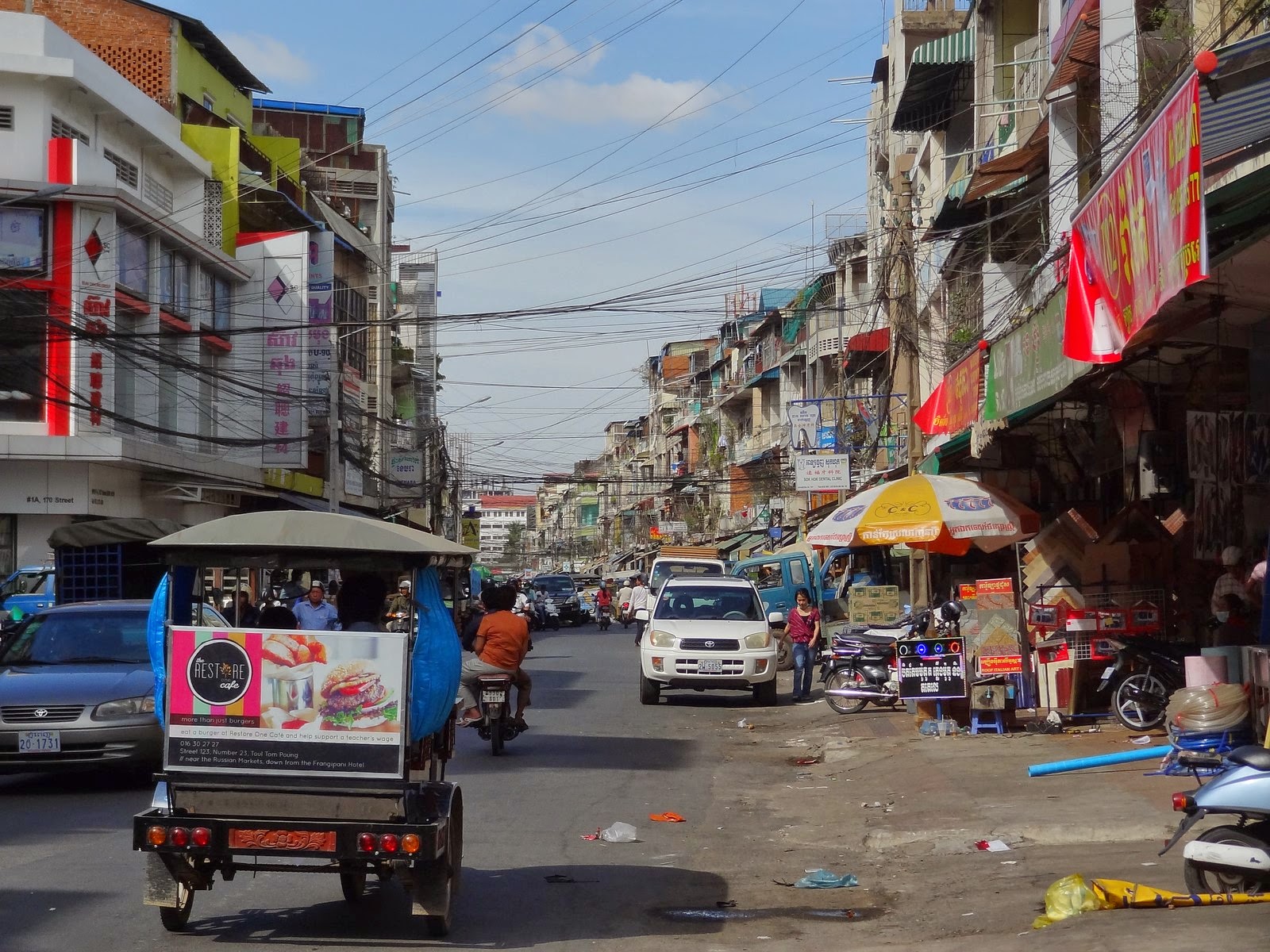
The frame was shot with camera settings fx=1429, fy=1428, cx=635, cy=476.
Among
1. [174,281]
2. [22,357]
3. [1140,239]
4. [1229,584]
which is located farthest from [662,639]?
[174,281]

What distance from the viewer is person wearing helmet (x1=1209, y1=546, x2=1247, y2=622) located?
42.8ft

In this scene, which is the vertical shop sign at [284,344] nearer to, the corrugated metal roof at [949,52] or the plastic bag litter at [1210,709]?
the corrugated metal roof at [949,52]

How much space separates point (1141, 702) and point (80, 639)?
1049 centimetres

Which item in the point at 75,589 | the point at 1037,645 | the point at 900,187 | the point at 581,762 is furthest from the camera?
the point at 75,589

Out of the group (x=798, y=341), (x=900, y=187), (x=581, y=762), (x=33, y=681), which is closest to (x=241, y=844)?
(x=33, y=681)

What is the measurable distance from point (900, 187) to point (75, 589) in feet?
55.5

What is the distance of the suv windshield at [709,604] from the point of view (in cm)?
2219

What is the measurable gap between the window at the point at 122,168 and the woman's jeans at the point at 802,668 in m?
23.6

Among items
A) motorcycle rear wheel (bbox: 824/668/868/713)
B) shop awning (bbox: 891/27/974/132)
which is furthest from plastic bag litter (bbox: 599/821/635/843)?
shop awning (bbox: 891/27/974/132)

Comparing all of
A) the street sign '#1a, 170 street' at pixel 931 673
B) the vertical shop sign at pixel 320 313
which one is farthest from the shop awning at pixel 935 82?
the street sign '#1a, 170 street' at pixel 931 673

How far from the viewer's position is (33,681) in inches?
488

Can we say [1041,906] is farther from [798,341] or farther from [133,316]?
[798,341]

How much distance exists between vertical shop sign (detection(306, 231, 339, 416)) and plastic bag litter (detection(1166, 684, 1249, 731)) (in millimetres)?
35272

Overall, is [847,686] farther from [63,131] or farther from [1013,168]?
[63,131]
